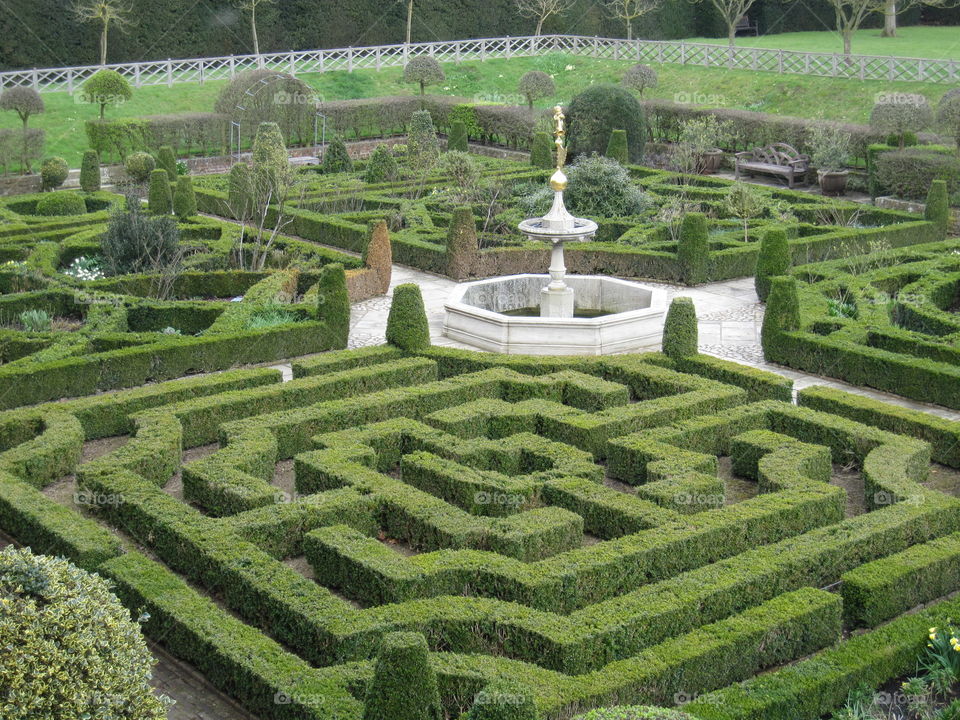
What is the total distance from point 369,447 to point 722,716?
588cm

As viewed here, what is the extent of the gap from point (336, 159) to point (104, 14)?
12.9 m

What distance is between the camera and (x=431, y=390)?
1517 centimetres

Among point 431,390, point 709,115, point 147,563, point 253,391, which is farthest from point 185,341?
point 709,115

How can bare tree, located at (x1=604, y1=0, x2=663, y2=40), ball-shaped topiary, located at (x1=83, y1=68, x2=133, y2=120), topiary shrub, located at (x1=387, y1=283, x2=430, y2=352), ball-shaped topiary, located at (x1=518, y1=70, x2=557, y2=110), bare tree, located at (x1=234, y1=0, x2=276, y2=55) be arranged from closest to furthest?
topiary shrub, located at (x1=387, y1=283, x2=430, y2=352) < ball-shaped topiary, located at (x1=83, y1=68, x2=133, y2=120) < ball-shaped topiary, located at (x1=518, y1=70, x2=557, y2=110) < bare tree, located at (x1=234, y1=0, x2=276, y2=55) < bare tree, located at (x1=604, y1=0, x2=663, y2=40)

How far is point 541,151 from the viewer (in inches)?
1203

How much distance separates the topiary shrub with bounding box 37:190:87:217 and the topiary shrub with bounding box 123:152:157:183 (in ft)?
10.2

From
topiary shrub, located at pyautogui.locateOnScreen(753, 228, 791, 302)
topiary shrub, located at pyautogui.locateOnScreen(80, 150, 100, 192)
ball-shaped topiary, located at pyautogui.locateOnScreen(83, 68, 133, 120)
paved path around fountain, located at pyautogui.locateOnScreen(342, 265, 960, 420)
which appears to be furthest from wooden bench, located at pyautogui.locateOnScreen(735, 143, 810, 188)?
ball-shaped topiary, located at pyautogui.locateOnScreen(83, 68, 133, 120)

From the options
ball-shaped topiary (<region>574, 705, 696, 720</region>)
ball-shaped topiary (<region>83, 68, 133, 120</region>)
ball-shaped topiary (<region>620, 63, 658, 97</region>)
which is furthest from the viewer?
ball-shaped topiary (<region>620, 63, 658, 97</region>)

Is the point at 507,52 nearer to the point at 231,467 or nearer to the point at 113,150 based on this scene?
the point at 113,150

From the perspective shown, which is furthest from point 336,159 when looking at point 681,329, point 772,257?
point 681,329

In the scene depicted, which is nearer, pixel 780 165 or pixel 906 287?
pixel 906 287

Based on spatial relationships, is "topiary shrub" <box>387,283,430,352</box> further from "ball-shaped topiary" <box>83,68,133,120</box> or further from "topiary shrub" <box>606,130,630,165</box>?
"ball-shaped topiary" <box>83,68,133,120</box>

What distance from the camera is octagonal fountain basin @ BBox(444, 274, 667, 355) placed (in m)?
17.3

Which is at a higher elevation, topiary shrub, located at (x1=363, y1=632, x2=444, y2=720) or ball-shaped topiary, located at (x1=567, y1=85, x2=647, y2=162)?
ball-shaped topiary, located at (x1=567, y1=85, x2=647, y2=162)
